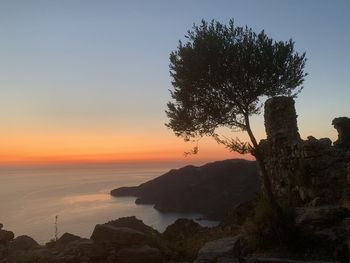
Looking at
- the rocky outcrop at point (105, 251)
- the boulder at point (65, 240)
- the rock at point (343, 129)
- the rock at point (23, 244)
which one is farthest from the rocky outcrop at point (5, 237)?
the rock at point (343, 129)

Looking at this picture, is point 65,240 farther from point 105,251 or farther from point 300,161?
point 300,161

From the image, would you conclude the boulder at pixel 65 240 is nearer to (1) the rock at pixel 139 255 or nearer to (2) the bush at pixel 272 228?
(1) the rock at pixel 139 255

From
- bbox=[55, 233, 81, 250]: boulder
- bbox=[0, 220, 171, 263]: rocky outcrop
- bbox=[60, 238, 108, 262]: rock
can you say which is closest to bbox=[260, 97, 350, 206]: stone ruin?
bbox=[0, 220, 171, 263]: rocky outcrop

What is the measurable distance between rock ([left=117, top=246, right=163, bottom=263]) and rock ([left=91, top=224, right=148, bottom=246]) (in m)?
0.49

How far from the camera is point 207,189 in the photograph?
13412cm

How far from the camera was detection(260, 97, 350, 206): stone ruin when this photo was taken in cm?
1491

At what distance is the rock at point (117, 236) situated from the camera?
46.7 feet

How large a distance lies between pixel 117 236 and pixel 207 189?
12201 cm

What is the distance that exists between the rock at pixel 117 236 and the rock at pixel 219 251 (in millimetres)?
3344

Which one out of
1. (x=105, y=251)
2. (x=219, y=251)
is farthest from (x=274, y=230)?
(x=105, y=251)

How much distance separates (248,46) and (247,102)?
255 cm

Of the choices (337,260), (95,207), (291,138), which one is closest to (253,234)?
(337,260)

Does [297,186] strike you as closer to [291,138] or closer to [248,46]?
[291,138]

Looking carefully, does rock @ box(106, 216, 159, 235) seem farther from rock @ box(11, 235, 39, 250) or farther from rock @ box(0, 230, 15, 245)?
rock @ box(0, 230, 15, 245)
